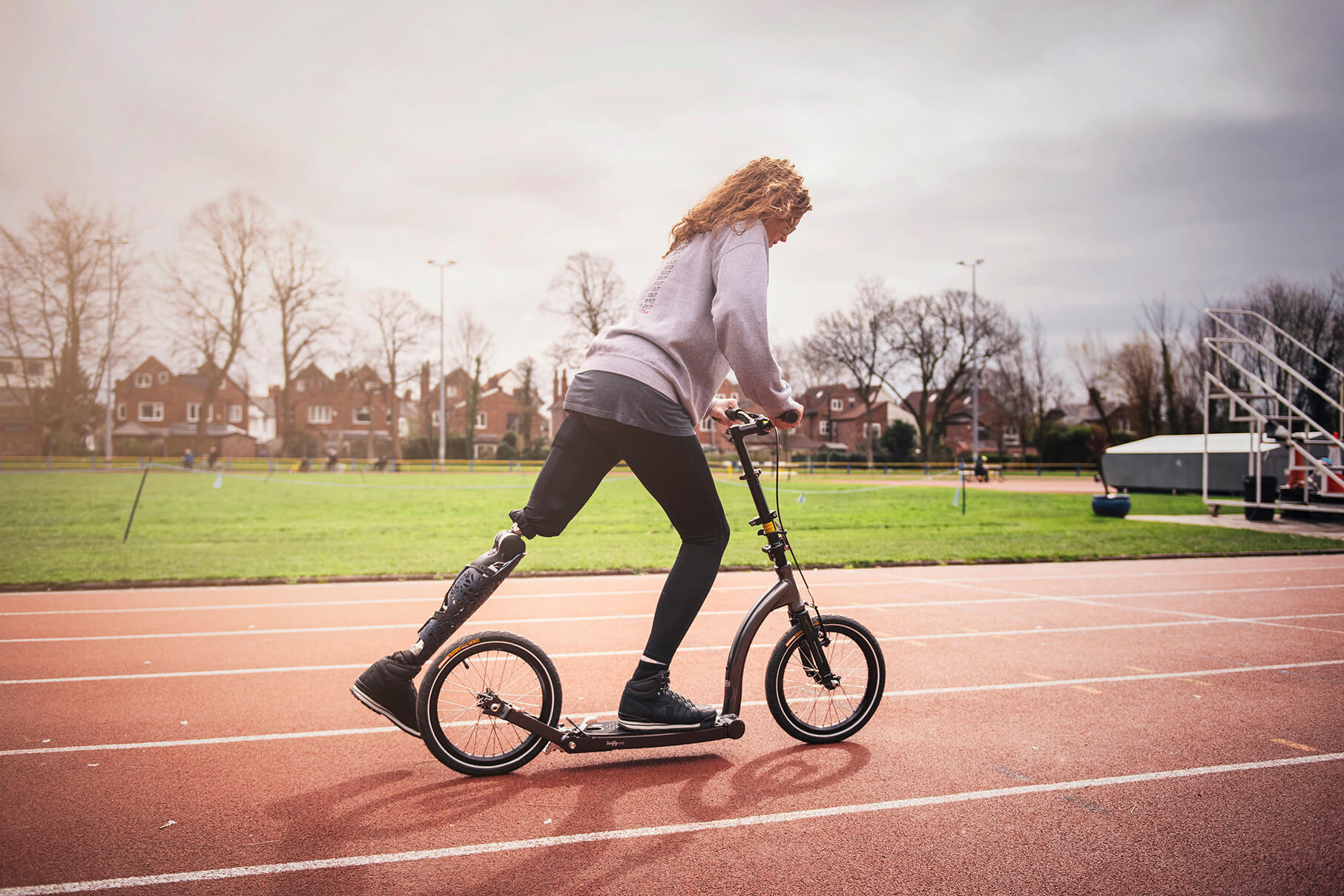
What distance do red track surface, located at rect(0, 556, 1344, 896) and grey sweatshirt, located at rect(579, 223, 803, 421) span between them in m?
1.45

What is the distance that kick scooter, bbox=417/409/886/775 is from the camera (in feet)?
9.92

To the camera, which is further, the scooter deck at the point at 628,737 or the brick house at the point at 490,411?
the brick house at the point at 490,411

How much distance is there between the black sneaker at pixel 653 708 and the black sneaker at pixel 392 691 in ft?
2.53

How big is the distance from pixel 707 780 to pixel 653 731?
0.26 meters

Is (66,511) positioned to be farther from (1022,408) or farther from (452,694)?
(1022,408)

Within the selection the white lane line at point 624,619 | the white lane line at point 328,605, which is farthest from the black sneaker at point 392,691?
the white lane line at point 328,605

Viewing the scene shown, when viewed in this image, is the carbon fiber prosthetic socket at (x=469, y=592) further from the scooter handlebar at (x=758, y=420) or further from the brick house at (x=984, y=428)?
the brick house at (x=984, y=428)

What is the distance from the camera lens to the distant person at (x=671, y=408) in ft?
9.51

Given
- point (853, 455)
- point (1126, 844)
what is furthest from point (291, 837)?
point (853, 455)

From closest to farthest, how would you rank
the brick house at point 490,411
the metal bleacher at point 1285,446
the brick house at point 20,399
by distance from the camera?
the metal bleacher at point 1285,446
the brick house at point 20,399
the brick house at point 490,411

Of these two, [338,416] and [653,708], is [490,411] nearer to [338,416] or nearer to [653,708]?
[338,416]

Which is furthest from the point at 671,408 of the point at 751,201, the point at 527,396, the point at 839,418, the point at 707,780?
the point at 839,418

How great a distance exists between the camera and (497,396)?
85.7 m

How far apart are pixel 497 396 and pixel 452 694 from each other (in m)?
84.7
